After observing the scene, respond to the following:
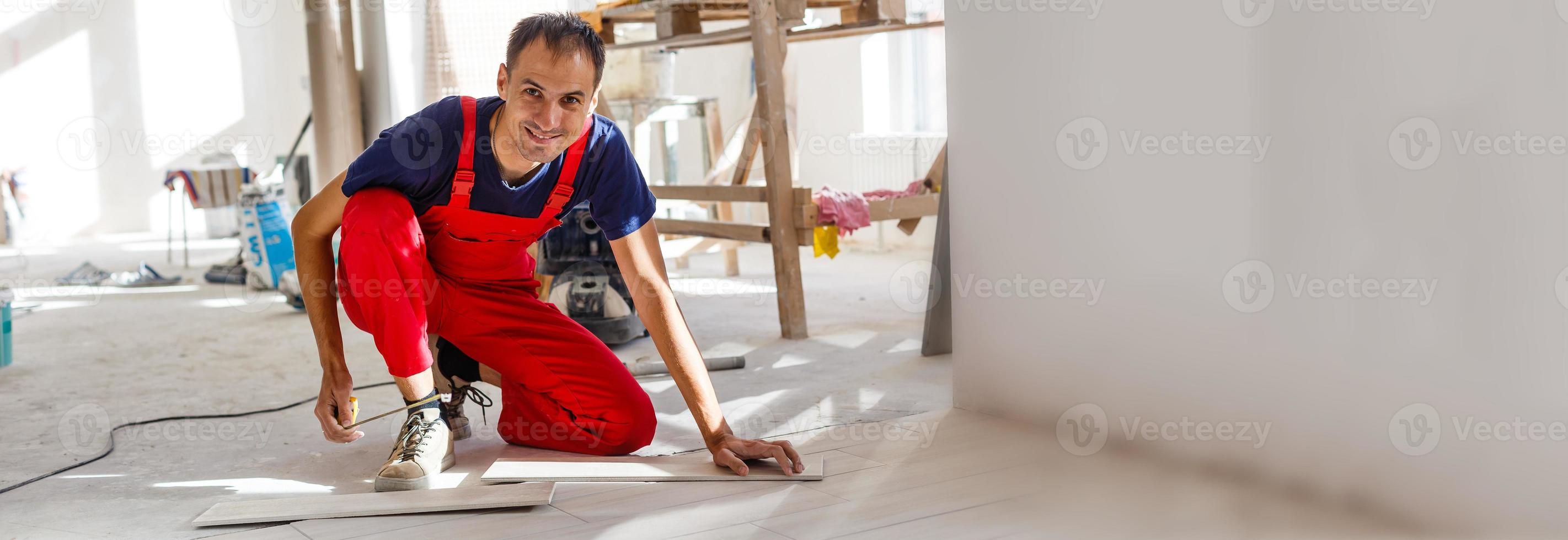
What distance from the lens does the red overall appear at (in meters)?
2.27

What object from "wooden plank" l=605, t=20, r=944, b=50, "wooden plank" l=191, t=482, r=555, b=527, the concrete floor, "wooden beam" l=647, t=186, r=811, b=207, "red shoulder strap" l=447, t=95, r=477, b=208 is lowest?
the concrete floor

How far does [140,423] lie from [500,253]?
1086mm

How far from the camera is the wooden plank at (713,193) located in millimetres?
4086

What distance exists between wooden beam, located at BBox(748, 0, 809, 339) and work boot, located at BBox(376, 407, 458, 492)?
181 cm

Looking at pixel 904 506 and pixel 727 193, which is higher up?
pixel 727 193

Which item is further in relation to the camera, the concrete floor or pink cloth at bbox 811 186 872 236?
pink cloth at bbox 811 186 872 236

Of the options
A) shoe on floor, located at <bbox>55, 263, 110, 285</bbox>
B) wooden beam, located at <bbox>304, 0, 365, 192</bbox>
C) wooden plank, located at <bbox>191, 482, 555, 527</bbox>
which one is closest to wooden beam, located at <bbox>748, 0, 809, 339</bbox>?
wooden plank, located at <bbox>191, 482, 555, 527</bbox>

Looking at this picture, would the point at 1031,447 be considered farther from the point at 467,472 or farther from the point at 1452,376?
the point at 467,472

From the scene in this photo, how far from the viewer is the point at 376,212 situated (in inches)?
85.7

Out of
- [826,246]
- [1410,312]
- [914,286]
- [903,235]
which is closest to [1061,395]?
[1410,312]

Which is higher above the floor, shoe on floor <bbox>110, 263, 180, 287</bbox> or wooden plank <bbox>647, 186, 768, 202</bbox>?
wooden plank <bbox>647, 186, 768, 202</bbox>

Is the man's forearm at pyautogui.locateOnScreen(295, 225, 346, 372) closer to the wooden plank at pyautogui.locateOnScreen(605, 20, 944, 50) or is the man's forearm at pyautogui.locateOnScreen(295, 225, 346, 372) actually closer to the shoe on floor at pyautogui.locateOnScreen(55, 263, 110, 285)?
the wooden plank at pyautogui.locateOnScreen(605, 20, 944, 50)

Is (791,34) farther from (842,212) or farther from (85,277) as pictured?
(85,277)

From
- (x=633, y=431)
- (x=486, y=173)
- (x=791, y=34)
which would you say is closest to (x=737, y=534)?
(x=633, y=431)
